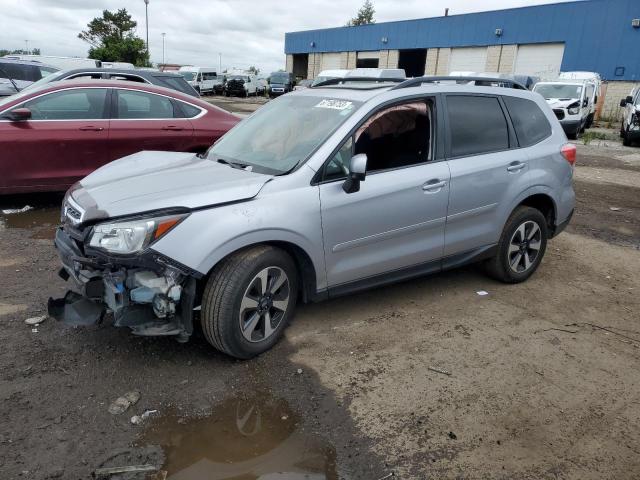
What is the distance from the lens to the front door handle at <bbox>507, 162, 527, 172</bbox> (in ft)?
14.6

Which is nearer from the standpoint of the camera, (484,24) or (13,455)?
(13,455)

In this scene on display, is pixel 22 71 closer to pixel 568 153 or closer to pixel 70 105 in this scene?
pixel 70 105

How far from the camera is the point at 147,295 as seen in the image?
3008 millimetres

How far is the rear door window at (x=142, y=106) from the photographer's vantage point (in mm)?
6766

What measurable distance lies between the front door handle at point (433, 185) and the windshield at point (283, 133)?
793 millimetres

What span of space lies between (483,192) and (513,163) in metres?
0.46

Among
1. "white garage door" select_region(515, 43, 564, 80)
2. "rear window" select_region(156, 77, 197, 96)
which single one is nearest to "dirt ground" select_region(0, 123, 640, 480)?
"rear window" select_region(156, 77, 197, 96)

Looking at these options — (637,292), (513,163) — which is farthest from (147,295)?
(637,292)

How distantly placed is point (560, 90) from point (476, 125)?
17.4m

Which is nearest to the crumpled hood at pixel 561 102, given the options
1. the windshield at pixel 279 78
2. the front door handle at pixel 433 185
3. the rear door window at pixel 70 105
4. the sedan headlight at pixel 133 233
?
the rear door window at pixel 70 105

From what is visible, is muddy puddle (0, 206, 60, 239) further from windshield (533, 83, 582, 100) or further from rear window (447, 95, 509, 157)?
windshield (533, 83, 582, 100)

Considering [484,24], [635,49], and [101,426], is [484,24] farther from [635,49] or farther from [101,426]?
[101,426]

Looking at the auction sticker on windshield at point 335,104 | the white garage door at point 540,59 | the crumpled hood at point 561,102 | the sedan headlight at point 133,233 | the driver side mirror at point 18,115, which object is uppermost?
the white garage door at point 540,59

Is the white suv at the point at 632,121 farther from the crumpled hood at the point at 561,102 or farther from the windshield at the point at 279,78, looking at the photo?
the windshield at the point at 279,78
